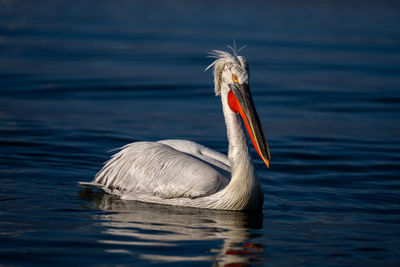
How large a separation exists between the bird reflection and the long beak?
59cm

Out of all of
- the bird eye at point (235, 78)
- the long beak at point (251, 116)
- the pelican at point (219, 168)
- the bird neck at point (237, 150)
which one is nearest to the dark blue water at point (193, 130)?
the pelican at point (219, 168)

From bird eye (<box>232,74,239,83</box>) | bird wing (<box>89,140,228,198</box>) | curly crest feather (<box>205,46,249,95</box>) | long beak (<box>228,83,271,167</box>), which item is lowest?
bird wing (<box>89,140,228,198</box>)

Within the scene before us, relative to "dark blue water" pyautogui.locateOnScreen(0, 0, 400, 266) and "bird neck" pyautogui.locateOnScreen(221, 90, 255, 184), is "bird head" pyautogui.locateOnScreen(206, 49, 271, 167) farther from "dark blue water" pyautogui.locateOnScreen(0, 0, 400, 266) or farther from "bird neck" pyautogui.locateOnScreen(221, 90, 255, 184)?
"dark blue water" pyautogui.locateOnScreen(0, 0, 400, 266)

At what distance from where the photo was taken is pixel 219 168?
5930 mm

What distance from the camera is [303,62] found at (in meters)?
14.3

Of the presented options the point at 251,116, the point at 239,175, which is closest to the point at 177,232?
the point at 239,175

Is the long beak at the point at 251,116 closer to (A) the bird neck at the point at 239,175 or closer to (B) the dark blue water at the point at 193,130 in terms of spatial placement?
(A) the bird neck at the point at 239,175

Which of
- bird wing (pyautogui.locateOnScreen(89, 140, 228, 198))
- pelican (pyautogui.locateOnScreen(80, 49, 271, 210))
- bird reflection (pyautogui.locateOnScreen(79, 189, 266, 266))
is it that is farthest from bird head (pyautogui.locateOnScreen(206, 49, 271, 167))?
bird reflection (pyautogui.locateOnScreen(79, 189, 266, 266))

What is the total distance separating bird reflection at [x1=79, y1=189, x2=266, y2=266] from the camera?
4590mm

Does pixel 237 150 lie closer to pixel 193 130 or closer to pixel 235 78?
pixel 235 78

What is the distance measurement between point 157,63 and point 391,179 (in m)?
7.86

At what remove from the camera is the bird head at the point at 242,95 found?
552 cm

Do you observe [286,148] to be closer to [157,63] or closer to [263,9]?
[157,63]

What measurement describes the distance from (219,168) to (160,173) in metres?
0.54
